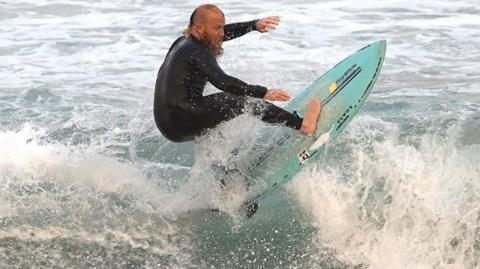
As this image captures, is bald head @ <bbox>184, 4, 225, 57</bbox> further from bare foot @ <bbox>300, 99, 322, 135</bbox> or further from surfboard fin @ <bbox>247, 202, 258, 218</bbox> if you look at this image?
surfboard fin @ <bbox>247, 202, 258, 218</bbox>

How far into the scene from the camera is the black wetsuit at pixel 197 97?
5.16 m

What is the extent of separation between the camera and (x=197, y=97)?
5.34 meters

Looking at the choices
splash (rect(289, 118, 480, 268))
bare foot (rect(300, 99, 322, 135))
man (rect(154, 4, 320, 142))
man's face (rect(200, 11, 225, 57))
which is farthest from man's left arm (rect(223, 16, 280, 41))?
splash (rect(289, 118, 480, 268))

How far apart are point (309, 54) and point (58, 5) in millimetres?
8064

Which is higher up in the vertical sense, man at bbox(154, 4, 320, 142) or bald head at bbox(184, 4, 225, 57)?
bald head at bbox(184, 4, 225, 57)

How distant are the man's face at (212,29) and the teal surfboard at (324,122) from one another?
1079mm

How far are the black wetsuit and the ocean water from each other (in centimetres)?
23

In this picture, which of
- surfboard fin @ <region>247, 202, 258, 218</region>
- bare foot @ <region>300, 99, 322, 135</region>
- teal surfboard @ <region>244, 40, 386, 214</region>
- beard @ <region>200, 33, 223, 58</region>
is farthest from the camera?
surfboard fin @ <region>247, 202, 258, 218</region>

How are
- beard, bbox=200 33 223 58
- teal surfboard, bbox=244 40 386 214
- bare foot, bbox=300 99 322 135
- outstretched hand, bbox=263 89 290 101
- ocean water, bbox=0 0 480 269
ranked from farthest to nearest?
teal surfboard, bbox=244 40 386 214 → bare foot, bbox=300 99 322 135 → ocean water, bbox=0 0 480 269 → beard, bbox=200 33 223 58 → outstretched hand, bbox=263 89 290 101

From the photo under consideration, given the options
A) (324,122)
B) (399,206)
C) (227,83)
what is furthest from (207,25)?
(399,206)

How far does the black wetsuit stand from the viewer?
516 centimetres

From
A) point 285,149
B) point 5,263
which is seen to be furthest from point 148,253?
point 285,149

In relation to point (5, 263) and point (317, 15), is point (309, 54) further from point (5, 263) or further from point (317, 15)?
point (5, 263)

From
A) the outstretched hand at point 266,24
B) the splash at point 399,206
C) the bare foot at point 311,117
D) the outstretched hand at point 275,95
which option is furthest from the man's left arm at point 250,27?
the splash at point 399,206
